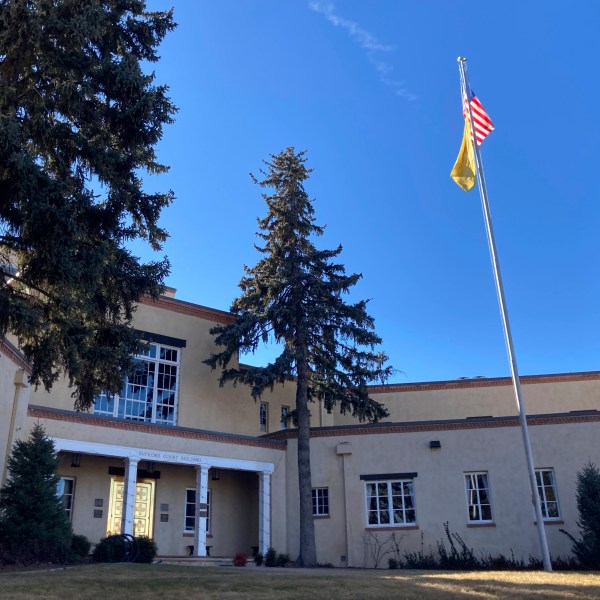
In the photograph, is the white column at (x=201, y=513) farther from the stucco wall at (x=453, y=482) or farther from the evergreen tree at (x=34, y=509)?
the evergreen tree at (x=34, y=509)

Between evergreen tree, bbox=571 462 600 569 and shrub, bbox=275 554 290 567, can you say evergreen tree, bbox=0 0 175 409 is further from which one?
evergreen tree, bbox=571 462 600 569

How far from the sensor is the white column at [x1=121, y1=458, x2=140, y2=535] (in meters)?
20.4

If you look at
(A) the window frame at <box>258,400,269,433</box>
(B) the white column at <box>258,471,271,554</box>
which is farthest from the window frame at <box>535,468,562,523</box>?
(A) the window frame at <box>258,400,269,433</box>

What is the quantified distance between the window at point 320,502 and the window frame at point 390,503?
144 centimetres

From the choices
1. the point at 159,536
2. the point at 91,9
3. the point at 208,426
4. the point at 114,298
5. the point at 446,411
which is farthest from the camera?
the point at 446,411

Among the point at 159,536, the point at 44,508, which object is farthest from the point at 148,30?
the point at 159,536

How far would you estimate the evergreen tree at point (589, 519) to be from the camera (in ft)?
62.1

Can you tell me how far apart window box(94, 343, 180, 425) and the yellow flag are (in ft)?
42.3

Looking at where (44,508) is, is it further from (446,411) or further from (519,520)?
(446,411)

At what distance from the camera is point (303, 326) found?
24547 mm

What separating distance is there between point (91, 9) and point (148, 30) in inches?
102

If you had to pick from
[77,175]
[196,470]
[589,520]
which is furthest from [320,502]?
[77,175]

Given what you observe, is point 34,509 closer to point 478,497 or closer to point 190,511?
point 190,511

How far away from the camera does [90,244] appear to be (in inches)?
548
